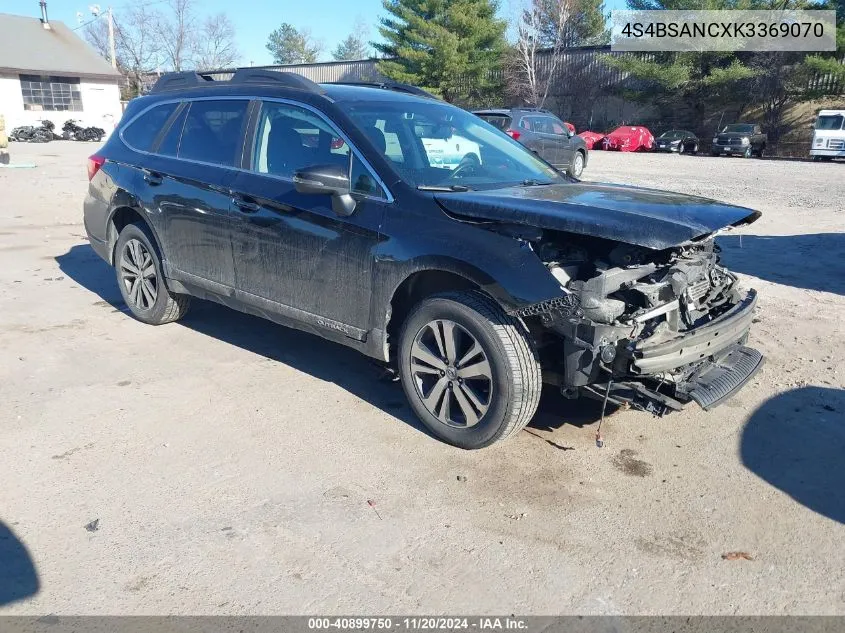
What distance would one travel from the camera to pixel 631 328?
10.9 ft

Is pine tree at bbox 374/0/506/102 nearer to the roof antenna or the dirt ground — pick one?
the roof antenna

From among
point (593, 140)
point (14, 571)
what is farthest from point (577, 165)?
point (593, 140)

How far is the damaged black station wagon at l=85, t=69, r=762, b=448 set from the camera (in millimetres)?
3408

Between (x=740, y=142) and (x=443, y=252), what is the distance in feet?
110

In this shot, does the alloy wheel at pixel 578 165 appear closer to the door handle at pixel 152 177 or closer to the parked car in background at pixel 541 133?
the parked car in background at pixel 541 133

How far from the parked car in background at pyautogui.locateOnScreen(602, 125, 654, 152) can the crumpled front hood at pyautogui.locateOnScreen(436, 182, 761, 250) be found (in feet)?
109

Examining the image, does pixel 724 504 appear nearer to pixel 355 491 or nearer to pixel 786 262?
pixel 355 491

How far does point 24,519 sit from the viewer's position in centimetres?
315

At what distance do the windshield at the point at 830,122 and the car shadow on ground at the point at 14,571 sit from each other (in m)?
34.1

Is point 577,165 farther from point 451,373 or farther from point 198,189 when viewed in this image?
Result: point 451,373

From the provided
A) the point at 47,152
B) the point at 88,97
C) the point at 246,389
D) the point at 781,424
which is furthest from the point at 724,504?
the point at 88,97

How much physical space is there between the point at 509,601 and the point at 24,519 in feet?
7.23

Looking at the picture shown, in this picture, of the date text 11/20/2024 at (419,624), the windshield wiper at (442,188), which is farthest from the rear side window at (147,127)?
the date text 11/20/2024 at (419,624)

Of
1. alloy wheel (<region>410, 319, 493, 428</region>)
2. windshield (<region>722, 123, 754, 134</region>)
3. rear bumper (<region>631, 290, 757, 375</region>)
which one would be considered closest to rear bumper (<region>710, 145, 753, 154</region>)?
windshield (<region>722, 123, 754, 134</region>)
